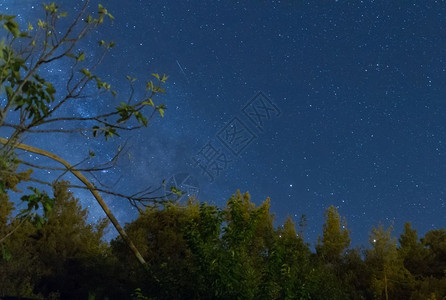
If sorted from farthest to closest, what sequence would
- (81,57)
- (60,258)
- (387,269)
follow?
(60,258)
(387,269)
(81,57)

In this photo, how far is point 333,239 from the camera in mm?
24750

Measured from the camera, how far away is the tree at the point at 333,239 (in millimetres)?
24344

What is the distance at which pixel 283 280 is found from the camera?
9875mm

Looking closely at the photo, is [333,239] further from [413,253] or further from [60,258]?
[60,258]

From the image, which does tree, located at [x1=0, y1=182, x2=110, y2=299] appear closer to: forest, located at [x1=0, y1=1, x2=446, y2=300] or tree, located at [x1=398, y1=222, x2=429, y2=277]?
forest, located at [x1=0, y1=1, x2=446, y2=300]

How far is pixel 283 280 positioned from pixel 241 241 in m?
1.17

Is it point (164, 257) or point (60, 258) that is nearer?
point (164, 257)

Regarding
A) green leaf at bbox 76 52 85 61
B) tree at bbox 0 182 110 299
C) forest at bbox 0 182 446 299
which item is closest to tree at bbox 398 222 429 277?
forest at bbox 0 182 446 299

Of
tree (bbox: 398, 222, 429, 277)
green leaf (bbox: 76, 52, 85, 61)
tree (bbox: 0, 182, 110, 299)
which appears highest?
tree (bbox: 0, 182, 110, 299)

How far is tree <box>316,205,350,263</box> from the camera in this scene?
79.9 ft

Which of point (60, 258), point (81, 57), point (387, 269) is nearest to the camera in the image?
point (81, 57)

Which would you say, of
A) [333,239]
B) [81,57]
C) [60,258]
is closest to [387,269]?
[333,239]

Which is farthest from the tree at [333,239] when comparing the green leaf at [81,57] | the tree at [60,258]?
the green leaf at [81,57]

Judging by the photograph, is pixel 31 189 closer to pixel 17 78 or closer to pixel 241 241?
pixel 17 78
